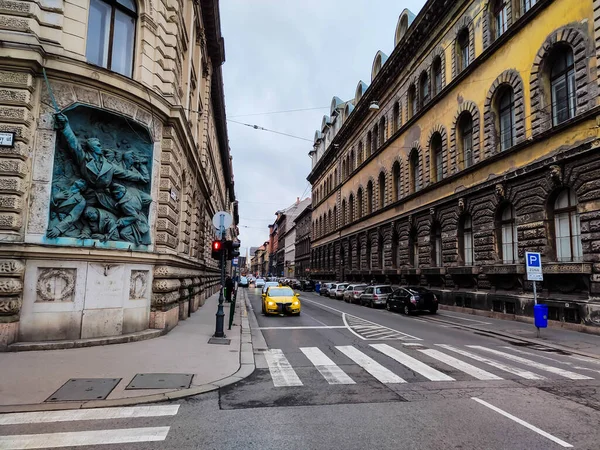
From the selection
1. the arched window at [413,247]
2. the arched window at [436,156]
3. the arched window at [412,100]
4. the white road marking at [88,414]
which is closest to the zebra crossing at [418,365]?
the white road marking at [88,414]

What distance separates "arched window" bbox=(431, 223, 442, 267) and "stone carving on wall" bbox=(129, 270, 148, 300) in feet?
69.9

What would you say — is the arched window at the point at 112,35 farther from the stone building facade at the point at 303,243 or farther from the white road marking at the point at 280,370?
the stone building facade at the point at 303,243

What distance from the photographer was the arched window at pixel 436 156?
2956 centimetres

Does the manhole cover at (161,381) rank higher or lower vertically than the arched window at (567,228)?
lower

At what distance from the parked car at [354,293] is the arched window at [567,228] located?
1677 cm

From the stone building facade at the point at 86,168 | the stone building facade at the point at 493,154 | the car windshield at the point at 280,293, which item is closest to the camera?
the stone building facade at the point at 86,168

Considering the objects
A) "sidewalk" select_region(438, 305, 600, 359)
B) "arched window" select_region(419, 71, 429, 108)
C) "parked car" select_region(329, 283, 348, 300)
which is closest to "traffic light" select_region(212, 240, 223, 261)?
"sidewalk" select_region(438, 305, 600, 359)

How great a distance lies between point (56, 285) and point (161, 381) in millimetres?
4820

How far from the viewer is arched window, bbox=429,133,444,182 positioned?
29562 millimetres

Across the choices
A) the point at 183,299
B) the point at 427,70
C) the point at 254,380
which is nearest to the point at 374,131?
the point at 427,70

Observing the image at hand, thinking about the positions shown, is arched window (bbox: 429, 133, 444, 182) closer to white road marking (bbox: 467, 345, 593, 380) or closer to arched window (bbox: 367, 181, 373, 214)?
arched window (bbox: 367, 181, 373, 214)

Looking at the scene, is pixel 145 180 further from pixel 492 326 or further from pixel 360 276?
pixel 360 276

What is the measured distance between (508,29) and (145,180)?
1894 centimetres

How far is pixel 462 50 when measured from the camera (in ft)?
87.6
